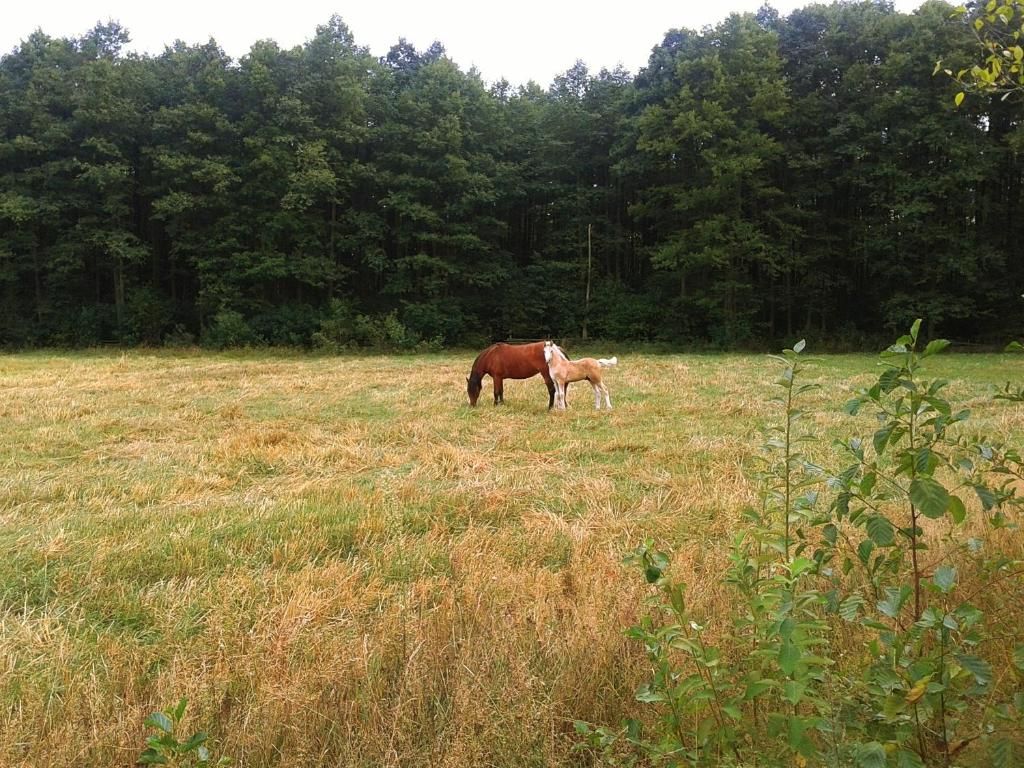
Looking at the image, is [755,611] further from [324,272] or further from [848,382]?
[324,272]

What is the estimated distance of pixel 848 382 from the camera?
14.6 meters

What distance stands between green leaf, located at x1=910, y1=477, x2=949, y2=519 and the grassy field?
436 millimetres

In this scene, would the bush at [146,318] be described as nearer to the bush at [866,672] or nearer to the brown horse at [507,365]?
the brown horse at [507,365]

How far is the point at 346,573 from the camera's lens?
12.5ft

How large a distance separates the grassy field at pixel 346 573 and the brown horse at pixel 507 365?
5.91 ft

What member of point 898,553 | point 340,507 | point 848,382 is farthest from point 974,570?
point 848,382

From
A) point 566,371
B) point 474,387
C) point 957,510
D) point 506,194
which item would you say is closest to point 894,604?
point 957,510

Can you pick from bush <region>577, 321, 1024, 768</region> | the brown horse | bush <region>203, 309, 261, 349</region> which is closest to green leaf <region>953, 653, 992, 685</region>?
bush <region>577, 321, 1024, 768</region>

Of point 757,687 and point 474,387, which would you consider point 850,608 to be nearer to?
point 757,687

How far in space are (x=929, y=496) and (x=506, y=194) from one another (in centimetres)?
3570

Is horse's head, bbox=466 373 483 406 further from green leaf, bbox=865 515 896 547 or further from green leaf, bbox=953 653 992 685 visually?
green leaf, bbox=953 653 992 685

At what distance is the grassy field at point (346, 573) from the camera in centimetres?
225

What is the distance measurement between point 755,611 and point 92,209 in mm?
40727

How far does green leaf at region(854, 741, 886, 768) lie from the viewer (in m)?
1.29
